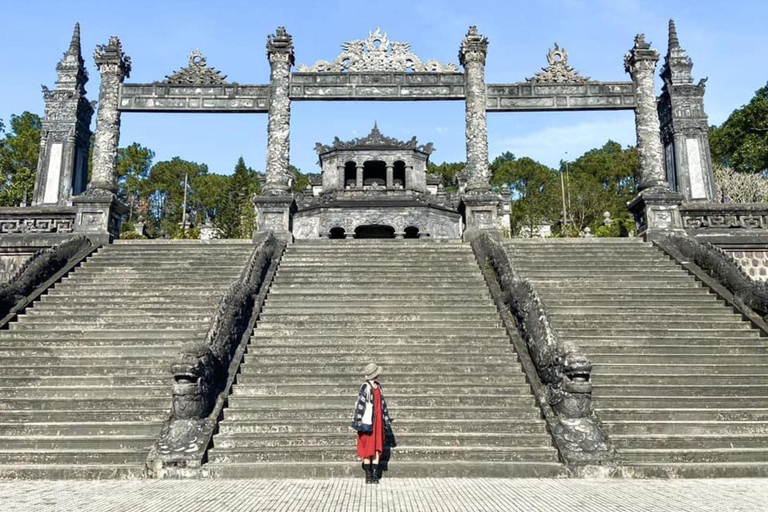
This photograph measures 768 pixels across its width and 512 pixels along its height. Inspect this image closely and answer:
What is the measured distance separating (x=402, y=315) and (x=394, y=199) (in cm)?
1997

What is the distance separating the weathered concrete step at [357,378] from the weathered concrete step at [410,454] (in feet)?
4.24

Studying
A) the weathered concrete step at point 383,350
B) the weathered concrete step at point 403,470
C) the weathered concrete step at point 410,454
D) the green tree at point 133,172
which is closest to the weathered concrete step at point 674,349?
the weathered concrete step at point 383,350

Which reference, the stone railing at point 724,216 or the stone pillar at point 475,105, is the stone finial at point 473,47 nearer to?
the stone pillar at point 475,105

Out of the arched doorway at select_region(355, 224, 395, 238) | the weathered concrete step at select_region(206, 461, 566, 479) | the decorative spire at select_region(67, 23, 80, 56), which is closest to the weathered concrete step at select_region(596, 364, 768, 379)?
the weathered concrete step at select_region(206, 461, 566, 479)

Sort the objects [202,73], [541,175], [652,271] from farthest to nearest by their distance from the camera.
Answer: [541,175] → [202,73] → [652,271]

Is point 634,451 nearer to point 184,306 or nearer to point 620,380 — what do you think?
point 620,380

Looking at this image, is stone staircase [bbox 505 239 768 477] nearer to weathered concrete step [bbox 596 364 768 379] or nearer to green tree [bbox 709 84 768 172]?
weathered concrete step [bbox 596 364 768 379]

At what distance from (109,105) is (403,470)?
1437cm

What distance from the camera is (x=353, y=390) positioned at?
285 inches

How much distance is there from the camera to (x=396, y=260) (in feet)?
39.9

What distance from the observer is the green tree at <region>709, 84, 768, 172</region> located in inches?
1228

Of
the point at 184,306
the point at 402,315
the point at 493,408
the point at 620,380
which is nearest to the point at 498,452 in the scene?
the point at 493,408

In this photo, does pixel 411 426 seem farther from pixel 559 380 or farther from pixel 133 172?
pixel 133 172

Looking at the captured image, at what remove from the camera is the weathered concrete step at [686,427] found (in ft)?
21.4
